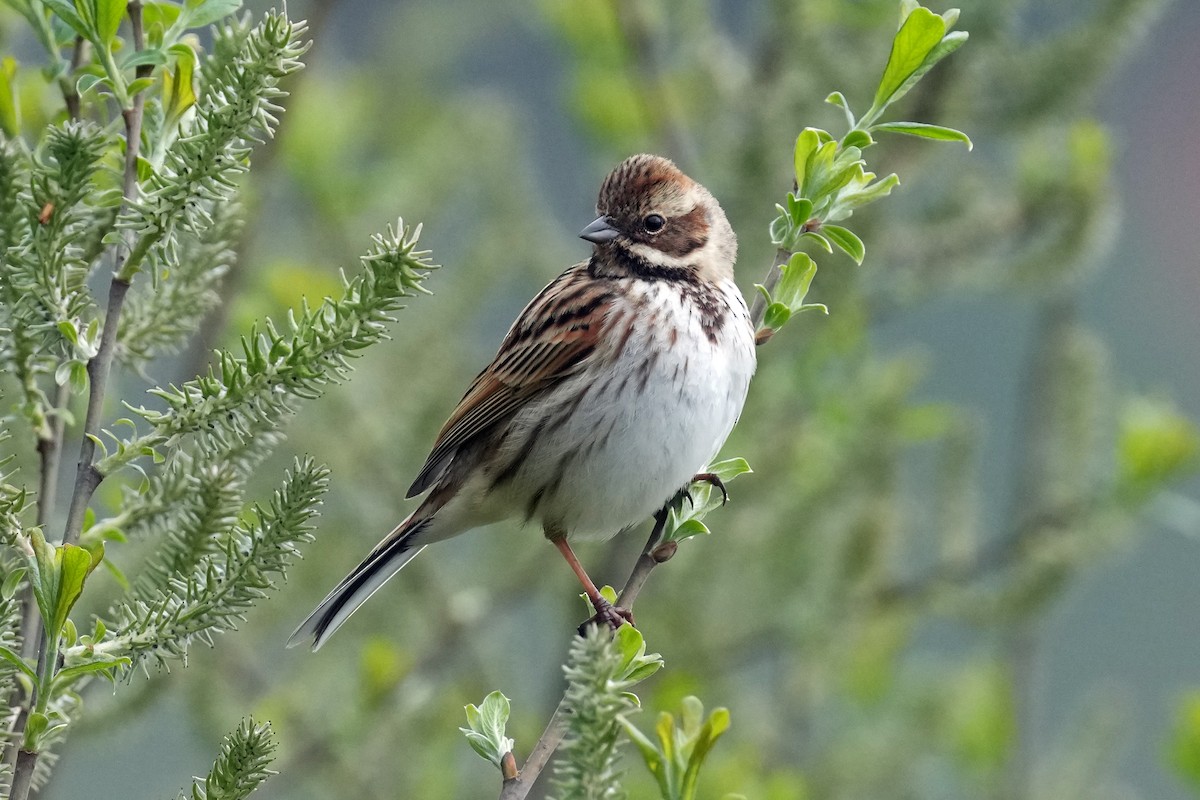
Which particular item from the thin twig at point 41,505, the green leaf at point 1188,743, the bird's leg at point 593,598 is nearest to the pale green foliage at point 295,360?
the thin twig at point 41,505

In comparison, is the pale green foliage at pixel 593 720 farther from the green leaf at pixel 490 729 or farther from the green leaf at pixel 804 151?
the green leaf at pixel 804 151

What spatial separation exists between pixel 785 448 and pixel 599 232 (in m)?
1.06

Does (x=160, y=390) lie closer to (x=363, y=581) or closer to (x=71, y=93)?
(x=71, y=93)

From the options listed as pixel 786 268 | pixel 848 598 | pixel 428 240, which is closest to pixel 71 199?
pixel 786 268

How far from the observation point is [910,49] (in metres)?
2.06

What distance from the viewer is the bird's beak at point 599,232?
11.7 feet

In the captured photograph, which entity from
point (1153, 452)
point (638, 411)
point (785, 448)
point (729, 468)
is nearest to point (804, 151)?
point (729, 468)

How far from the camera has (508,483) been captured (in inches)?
143

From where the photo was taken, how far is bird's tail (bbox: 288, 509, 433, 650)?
2.90 m

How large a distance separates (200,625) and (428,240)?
154 inches

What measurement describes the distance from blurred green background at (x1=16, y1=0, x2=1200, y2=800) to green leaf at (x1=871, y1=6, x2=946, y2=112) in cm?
183

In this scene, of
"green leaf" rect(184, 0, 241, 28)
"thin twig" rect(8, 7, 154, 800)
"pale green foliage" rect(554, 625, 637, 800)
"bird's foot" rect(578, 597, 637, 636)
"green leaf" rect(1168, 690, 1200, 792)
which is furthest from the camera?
"green leaf" rect(1168, 690, 1200, 792)

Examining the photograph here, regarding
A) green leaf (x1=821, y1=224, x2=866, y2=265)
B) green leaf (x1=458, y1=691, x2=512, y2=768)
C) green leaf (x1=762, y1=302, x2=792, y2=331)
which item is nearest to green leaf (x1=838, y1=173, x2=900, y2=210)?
green leaf (x1=821, y1=224, x2=866, y2=265)

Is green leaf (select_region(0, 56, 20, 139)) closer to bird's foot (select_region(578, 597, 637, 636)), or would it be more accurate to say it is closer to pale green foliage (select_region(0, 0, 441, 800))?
pale green foliage (select_region(0, 0, 441, 800))
